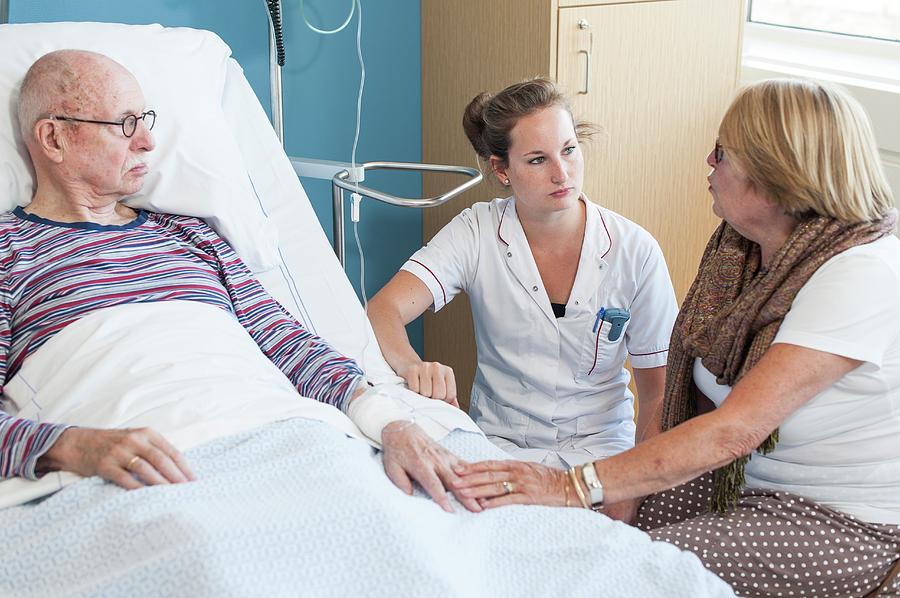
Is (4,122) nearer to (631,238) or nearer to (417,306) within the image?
(417,306)

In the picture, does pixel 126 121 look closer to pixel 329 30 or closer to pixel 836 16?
pixel 329 30

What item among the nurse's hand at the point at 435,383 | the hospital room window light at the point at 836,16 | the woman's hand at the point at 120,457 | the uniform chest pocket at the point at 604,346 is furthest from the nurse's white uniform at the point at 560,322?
the hospital room window light at the point at 836,16

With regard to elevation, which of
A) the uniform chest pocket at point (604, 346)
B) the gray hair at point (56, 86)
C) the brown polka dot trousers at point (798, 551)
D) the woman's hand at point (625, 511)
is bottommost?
the woman's hand at point (625, 511)

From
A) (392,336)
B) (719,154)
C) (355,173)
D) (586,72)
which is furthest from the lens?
(586,72)

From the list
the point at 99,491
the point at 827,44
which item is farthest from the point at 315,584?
the point at 827,44

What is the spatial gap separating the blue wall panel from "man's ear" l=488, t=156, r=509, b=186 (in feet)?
2.59

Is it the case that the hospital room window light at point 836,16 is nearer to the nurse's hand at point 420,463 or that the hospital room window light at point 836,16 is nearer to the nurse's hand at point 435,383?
the nurse's hand at point 435,383

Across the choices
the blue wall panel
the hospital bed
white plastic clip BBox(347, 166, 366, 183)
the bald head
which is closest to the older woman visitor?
the hospital bed

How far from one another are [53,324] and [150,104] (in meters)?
0.52

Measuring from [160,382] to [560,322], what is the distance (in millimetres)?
918

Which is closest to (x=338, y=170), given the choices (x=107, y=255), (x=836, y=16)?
(x=107, y=255)

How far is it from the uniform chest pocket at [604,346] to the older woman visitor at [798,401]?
461mm

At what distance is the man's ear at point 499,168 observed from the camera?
7.18 feet

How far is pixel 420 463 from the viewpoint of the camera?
150 cm
